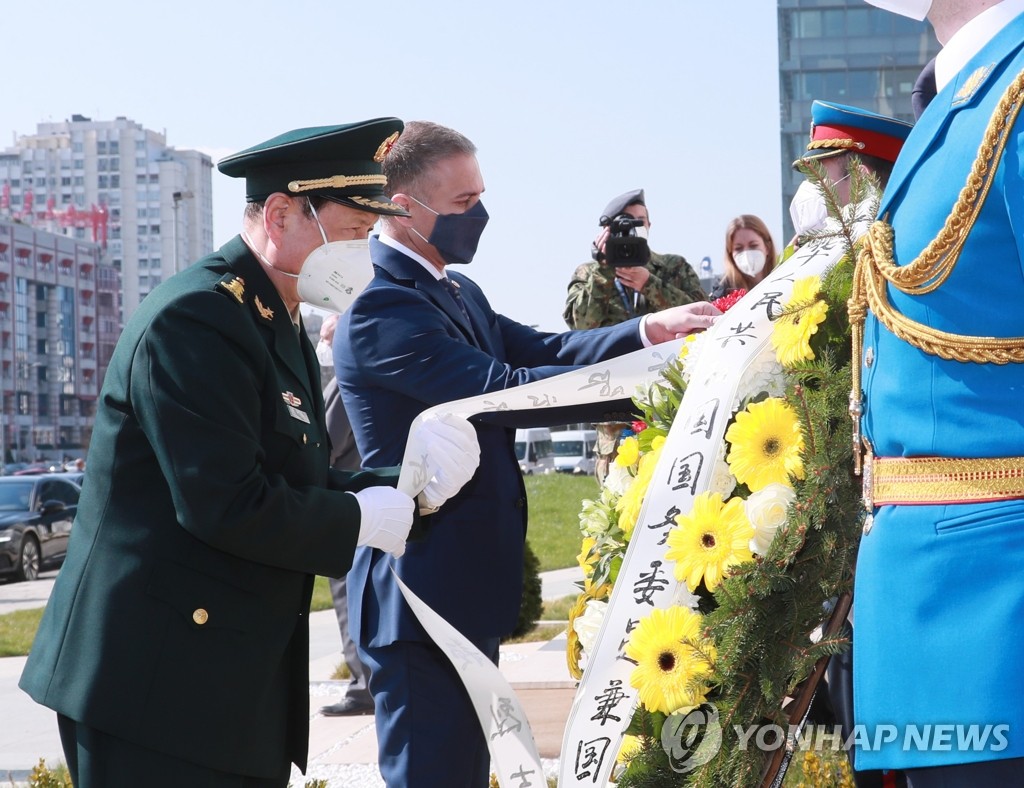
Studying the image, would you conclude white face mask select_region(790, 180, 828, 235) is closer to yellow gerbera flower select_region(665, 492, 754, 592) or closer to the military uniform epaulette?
yellow gerbera flower select_region(665, 492, 754, 592)

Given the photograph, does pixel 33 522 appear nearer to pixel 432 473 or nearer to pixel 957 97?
pixel 432 473

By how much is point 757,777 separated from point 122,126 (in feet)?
532

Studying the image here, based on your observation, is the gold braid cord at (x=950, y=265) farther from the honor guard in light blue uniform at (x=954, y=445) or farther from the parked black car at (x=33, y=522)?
the parked black car at (x=33, y=522)

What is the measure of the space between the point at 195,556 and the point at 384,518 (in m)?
0.45

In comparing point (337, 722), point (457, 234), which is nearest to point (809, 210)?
point (457, 234)

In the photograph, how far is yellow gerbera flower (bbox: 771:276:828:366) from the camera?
2.58 metres

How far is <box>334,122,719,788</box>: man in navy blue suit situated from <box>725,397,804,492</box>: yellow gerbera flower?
899mm

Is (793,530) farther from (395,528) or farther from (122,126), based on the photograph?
(122,126)

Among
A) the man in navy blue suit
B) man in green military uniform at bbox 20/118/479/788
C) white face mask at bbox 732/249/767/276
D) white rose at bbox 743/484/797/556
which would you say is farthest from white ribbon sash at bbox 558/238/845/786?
white face mask at bbox 732/249/767/276

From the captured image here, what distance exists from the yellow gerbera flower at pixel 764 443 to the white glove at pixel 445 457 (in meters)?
0.68

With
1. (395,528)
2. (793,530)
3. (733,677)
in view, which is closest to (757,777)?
(733,677)

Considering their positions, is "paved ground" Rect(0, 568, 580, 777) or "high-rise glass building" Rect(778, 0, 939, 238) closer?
"paved ground" Rect(0, 568, 580, 777)

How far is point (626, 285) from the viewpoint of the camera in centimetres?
636

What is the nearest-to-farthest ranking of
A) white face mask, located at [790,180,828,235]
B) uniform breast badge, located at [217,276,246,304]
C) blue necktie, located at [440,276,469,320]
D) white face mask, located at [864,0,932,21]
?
white face mask, located at [864,0,932,21]
uniform breast badge, located at [217,276,246,304]
white face mask, located at [790,180,828,235]
blue necktie, located at [440,276,469,320]
